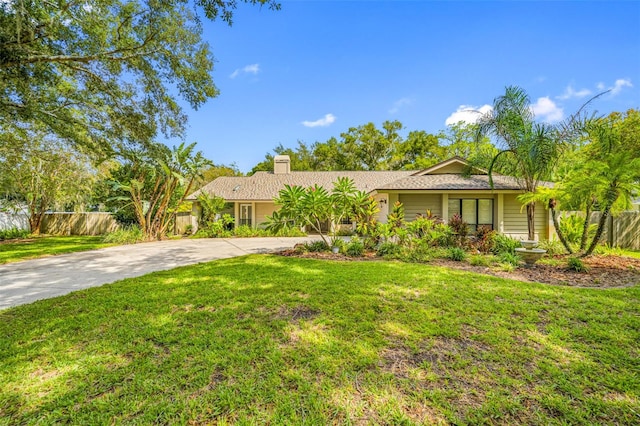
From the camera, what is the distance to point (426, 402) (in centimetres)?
235

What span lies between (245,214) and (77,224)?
39.7ft

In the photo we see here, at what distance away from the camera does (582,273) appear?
6.59 m

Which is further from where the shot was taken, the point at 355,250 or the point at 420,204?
the point at 420,204

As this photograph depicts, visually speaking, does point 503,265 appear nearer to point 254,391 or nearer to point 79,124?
point 254,391

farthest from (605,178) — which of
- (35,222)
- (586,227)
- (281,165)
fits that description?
(35,222)

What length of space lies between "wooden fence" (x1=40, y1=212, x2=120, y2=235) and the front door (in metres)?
8.56

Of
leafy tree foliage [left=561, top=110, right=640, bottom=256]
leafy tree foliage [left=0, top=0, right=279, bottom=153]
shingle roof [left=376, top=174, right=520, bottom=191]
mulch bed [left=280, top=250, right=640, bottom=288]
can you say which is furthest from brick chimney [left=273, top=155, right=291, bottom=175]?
leafy tree foliage [left=561, top=110, right=640, bottom=256]

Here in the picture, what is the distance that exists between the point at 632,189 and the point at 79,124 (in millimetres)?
16582

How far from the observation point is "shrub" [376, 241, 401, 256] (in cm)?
871

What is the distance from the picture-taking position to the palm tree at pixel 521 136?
29.1ft

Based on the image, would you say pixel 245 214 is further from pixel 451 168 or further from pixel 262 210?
pixel 451 168

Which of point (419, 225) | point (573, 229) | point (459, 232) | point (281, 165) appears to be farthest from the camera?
point (281, 165)

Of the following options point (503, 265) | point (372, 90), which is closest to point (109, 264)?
point (503, 265)

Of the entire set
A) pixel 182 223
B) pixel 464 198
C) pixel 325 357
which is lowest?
pixel 325 357
